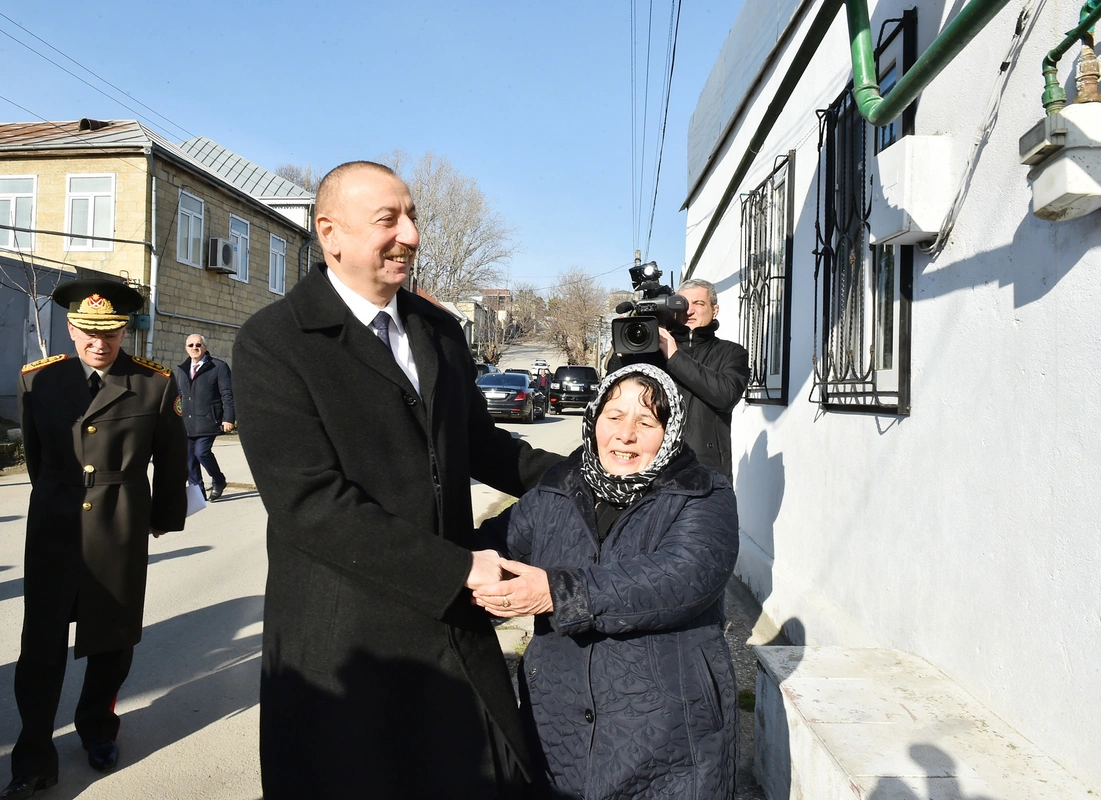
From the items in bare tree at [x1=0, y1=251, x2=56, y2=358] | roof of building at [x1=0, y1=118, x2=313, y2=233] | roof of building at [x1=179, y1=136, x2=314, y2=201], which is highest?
roof of building at [x1=179, y1=136, x2=314, y2=201]

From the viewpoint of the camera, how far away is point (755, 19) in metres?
7.26

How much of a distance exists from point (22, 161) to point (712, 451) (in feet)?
66.6

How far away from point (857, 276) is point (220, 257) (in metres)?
19.6

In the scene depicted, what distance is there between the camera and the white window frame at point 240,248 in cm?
2252

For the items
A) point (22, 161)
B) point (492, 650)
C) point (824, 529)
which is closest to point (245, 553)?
point (824, 529)

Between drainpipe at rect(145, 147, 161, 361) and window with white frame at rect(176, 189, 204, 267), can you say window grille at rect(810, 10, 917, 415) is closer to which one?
drainpipe at rect(145, 147, 161, 361)

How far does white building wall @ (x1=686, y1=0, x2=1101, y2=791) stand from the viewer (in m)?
2.20

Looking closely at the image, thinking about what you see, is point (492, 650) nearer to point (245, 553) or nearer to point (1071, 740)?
point (1071, 740)

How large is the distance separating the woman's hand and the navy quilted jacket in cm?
3

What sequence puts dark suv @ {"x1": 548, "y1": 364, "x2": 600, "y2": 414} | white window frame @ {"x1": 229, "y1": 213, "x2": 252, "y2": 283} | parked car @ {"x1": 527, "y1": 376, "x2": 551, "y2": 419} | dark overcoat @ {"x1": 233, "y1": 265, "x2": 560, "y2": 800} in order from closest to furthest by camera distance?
dark overcoat @ {"x1": 233, "y1": 265, "x2": 560, "y2": 800} → white window frame @ {"x1": 229, "y1": 213, "x2": 252, "y2": 283} → parked car @ {"x1": 527, "y1": 376, "x2": 551, "y2": 419} → dark suv @ {"x1": 548, "y1": 364, "x2": 600, "y2": 414}

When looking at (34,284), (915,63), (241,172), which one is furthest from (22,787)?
(241,172)

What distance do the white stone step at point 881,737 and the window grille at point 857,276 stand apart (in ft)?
3.56

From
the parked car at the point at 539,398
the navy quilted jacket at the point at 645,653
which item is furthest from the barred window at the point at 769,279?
the parked car at the point at 539,398

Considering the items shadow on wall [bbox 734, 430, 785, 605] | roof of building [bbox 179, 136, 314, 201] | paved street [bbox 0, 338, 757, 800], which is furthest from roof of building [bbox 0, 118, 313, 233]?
shadow on wall [bbox 734, 430, 785, 605]
